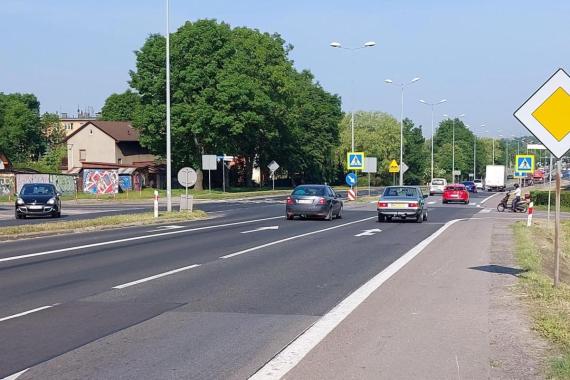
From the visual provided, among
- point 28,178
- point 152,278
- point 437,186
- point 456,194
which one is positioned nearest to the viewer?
point 152,278

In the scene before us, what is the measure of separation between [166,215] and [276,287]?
19.4 meters

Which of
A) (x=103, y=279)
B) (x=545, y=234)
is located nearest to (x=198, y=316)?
(x=103, y=279)

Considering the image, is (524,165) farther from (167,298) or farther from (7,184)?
(7,184)

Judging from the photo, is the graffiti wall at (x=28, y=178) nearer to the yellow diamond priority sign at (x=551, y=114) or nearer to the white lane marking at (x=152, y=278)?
the white lane marking at (x=152, y=278)

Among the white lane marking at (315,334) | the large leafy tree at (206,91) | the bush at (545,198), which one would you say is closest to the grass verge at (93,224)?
the white lane marking at (315,334)

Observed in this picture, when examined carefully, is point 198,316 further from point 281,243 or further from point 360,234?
point 360,234

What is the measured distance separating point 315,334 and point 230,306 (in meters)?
2.14

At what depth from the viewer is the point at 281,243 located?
19828mm

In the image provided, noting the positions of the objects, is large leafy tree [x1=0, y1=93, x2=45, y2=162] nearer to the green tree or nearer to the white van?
the green tree

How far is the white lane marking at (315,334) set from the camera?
6609mm

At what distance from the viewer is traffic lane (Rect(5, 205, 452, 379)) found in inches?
271

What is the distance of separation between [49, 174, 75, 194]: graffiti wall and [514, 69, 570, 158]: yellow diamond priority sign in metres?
53.5

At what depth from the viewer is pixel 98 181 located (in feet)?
212

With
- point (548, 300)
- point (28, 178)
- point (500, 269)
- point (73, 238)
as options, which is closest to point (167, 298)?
point (548, 300)
